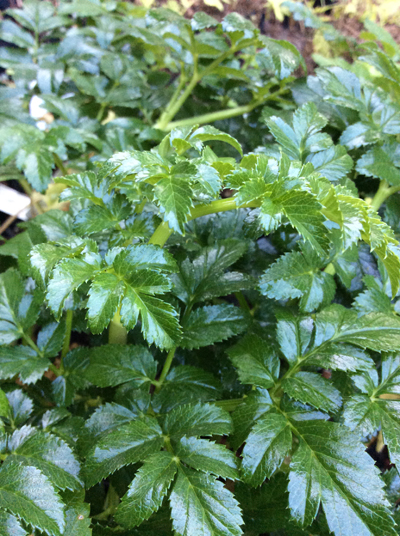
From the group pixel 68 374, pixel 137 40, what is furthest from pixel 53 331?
pixel 137 40

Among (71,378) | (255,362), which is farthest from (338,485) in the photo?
(71,378)

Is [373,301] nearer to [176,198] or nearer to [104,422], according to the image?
[176,198]

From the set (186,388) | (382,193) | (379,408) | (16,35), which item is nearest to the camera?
(379,408)

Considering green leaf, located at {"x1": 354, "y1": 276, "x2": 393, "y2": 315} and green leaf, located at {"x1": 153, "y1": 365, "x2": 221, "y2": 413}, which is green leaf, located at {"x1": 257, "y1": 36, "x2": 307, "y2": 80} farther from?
green leaf, located at {"x1": 153, "y1": 365, "x2": 221, "y2": 413}

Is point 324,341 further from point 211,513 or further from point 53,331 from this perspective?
point 53,331

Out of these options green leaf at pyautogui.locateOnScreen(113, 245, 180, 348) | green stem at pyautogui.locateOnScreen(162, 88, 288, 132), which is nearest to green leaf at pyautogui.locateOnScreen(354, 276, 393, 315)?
green leaf at pyautogui.locateOnScreen(113, 245, 180, 348)

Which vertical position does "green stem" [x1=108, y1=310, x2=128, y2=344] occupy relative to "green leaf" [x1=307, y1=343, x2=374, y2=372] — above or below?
below
